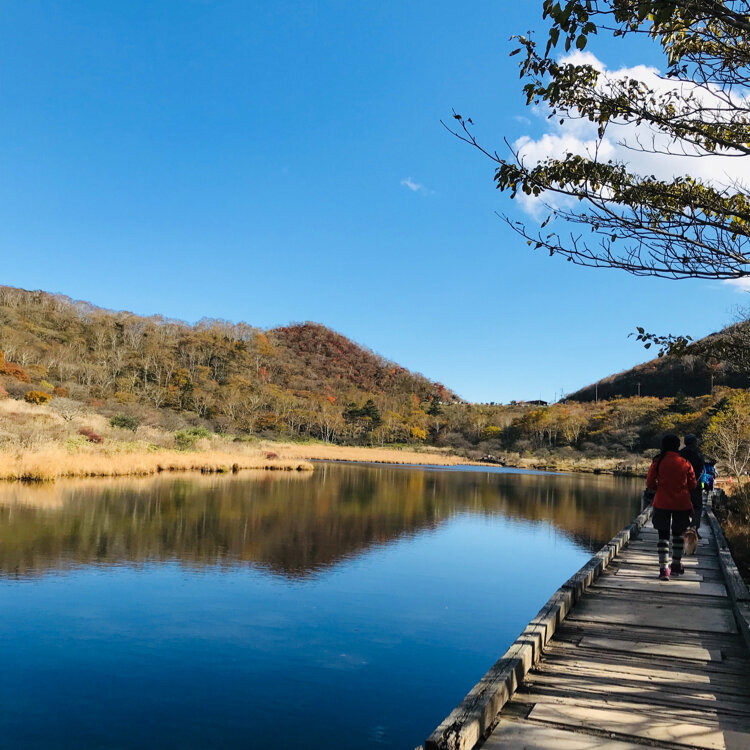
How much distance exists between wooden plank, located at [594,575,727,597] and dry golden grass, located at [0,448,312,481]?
62.7 feet

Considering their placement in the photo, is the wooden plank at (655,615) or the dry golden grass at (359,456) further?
the dry golden grass at (359,456)

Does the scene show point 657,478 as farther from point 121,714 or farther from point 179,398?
point 179,398

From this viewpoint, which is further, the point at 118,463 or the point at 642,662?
the point at 118,463

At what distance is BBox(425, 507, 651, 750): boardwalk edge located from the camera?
2.89 meters

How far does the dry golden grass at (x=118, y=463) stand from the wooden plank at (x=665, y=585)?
62.7 ft

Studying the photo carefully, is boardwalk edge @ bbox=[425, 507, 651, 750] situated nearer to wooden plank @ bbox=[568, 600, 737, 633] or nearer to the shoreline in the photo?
wooden plank @ bbox=[568, 600, 737, 633]

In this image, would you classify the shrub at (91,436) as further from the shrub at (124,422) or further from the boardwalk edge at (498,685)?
the boardwalk edge at (498,685)

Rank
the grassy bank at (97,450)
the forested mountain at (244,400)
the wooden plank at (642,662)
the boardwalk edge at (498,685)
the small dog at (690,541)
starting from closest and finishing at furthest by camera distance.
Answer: the boardwalk edge at (498,685)
the wooden plank at (642,662)
the small dog at (690,541)
the grassy bank at (97,450)
the forested mountain at (244,400)

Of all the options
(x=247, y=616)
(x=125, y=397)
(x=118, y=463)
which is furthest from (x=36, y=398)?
(x=247, y=616)

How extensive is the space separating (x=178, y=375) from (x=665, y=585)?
75402 millimetres

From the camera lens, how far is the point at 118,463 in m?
24.4

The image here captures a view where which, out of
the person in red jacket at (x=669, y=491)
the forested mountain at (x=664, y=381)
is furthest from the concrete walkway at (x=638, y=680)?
the forested mountain at (x=664, y=381)

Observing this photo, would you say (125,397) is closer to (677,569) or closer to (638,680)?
(677,569)

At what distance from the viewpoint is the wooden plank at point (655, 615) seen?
5402 mm
